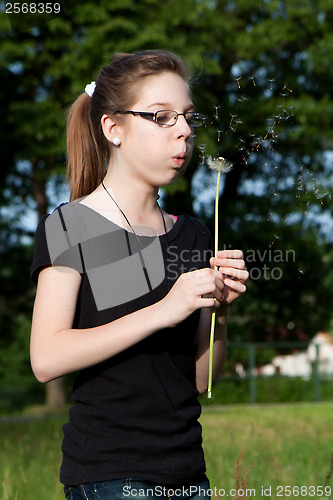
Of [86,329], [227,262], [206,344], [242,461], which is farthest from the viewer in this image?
[242,461]

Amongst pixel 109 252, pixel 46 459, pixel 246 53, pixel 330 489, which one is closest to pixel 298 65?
pixel 246 53

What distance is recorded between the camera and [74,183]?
2297 millimetres

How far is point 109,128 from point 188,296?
686mm

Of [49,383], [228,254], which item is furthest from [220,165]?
[49,383]

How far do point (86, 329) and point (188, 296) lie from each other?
12.5 inches

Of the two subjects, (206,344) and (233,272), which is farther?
(206,344)

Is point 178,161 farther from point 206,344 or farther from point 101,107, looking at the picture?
point 206,344

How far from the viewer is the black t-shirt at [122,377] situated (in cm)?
184

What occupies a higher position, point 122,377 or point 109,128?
point 109,128

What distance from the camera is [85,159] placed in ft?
7.47

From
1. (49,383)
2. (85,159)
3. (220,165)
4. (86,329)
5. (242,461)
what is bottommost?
(242,461)

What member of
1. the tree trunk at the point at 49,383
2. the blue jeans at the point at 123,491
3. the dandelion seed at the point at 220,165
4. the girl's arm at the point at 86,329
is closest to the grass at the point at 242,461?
the blue jeans at the point at 123,491

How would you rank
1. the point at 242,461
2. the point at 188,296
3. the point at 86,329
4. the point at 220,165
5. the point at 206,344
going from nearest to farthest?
the point at 188,296 → the point at 86,329 → the point at 220,165 → the point at 206,344 → the point at 242,461

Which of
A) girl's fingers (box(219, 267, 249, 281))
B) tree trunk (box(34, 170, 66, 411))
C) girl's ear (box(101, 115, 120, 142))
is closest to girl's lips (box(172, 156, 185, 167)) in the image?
girl's ear (box(101, 115, 120, 142))
